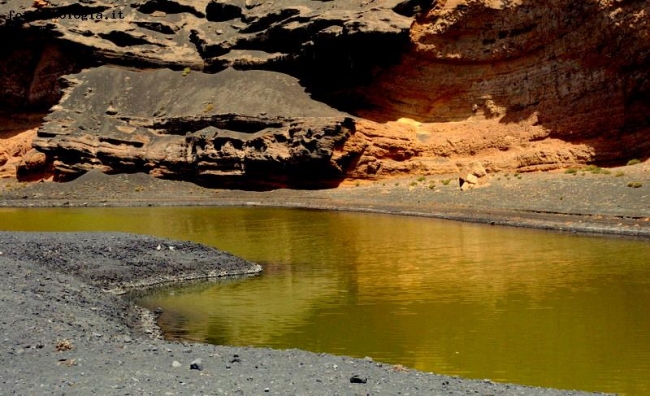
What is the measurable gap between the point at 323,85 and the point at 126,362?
177 ft

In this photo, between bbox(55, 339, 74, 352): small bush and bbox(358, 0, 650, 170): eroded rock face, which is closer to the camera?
bbox(55, 339, 74, 352): small bush

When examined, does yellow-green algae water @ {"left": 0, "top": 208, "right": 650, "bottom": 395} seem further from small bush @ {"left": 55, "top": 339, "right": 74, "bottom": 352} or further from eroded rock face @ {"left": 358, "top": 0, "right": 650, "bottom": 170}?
eroded rock face @ {"left": 358, "top": 0, "right": 650, "bottom": 170}

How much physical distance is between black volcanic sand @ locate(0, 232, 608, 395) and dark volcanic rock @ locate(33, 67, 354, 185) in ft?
130

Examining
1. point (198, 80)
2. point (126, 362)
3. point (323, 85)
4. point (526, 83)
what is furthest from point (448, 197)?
point (126, 362)

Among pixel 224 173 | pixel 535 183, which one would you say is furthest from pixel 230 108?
pixel 535 183

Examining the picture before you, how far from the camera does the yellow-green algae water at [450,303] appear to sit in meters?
12.9

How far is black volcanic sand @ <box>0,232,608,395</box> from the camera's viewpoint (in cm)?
1002

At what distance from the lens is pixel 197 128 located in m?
63.7

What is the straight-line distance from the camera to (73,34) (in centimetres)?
7125

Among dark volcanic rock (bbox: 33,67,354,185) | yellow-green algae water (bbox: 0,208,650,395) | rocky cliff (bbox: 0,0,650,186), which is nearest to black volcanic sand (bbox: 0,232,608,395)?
yellow-green algae water (bbox: 0,208,650,395)

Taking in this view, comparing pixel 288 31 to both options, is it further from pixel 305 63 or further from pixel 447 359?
pixel 447 359

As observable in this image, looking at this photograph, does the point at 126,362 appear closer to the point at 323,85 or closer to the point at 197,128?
the point at 197,128

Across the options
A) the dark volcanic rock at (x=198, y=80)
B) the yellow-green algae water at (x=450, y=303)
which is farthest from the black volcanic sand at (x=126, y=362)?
the dark volcanic rock at (x=198, y=80)

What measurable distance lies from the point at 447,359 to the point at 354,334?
261cm
